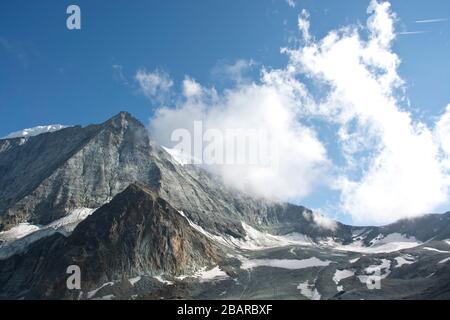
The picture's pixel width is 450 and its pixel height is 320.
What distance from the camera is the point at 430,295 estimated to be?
5699 inches

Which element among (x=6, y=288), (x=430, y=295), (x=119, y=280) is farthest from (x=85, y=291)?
(x=430, y=295)
